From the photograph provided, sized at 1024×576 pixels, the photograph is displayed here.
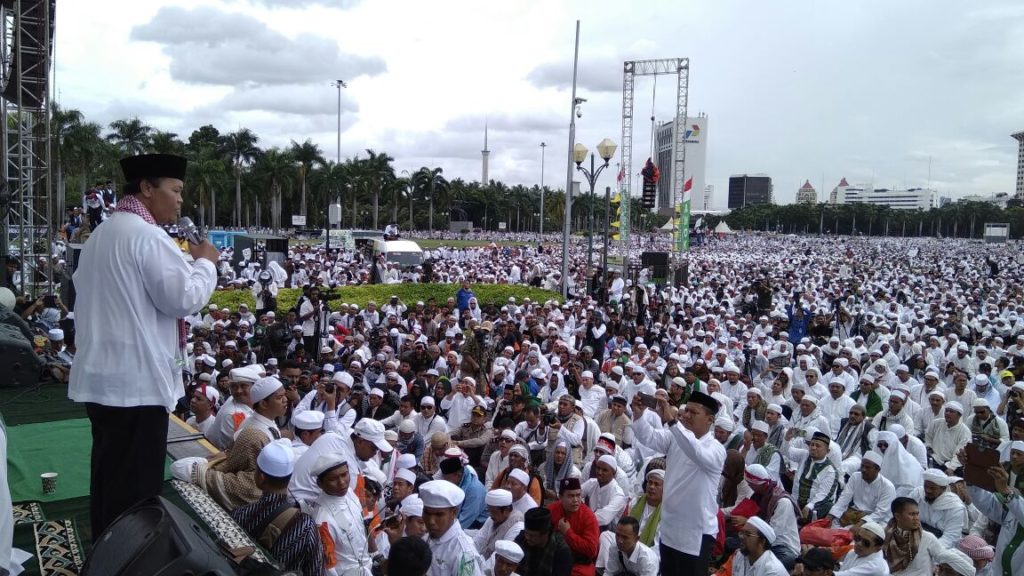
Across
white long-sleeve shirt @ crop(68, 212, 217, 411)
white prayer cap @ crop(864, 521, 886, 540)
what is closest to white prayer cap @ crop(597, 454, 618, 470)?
white prayer cap @ crop(864, 521, 886, 540)

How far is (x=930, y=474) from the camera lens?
18.1ft

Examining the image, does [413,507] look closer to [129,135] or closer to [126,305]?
[126,305]

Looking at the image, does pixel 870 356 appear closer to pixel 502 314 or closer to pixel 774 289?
pixel 502 314

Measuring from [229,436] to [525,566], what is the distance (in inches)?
85.0

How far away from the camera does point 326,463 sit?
10.4 ft

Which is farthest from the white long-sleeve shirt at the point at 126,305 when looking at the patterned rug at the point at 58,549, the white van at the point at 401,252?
the white van at the point at 401,252

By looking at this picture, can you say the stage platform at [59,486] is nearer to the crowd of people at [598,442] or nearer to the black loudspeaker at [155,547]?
the crowd of people at [598,442]

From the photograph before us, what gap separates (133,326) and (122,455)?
44 cm

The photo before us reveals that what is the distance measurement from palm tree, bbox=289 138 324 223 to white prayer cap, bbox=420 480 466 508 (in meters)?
46.9

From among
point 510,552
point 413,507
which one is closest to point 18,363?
point 413,507

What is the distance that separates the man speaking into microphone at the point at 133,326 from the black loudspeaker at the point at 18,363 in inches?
168

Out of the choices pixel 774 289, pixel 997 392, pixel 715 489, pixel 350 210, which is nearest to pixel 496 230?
pixel 350 210

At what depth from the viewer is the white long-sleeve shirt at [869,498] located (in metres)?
5.63

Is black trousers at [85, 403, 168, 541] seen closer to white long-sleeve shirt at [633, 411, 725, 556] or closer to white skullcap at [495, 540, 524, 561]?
white skullcap at [495, 540, 524, 561]
